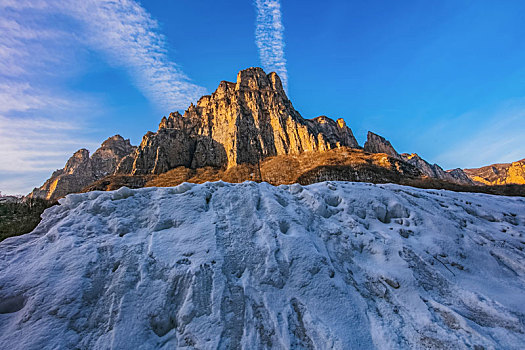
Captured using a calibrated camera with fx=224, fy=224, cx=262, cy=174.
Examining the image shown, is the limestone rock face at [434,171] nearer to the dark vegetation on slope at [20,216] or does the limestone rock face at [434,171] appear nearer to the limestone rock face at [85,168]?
the dark vegetation on slope at [20,216]

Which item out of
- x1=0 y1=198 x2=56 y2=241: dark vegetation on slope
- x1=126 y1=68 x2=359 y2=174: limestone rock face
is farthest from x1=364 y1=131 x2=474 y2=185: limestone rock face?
x1=0 y1=198 x2=56 y2=241: dark vegetation on slope

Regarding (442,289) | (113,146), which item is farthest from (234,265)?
(113,146)

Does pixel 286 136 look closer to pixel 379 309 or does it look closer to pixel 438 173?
pixel 379 309

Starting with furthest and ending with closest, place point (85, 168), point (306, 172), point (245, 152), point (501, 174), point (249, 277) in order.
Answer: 1. point (501, 174)
2. point (85, 168)
3. point (245, 152)
4. point (306, 172)
5. point (249, 277)

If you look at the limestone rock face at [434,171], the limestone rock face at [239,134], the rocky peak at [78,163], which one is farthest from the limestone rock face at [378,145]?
the rocky peak at [78,163]

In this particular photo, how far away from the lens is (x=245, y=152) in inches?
3457

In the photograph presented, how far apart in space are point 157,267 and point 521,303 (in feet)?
21.9

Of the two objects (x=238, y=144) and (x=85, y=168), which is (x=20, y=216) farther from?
(x=85, y=168)

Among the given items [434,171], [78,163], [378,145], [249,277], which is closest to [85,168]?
[78,163]

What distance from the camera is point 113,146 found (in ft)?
412

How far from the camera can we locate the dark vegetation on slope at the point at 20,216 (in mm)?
7281

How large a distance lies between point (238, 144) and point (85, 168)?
288 ft

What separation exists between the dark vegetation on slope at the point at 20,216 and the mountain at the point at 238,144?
59.6 m

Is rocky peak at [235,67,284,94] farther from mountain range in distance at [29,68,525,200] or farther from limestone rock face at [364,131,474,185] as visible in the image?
limestone rock face at [364,131,474,185]
